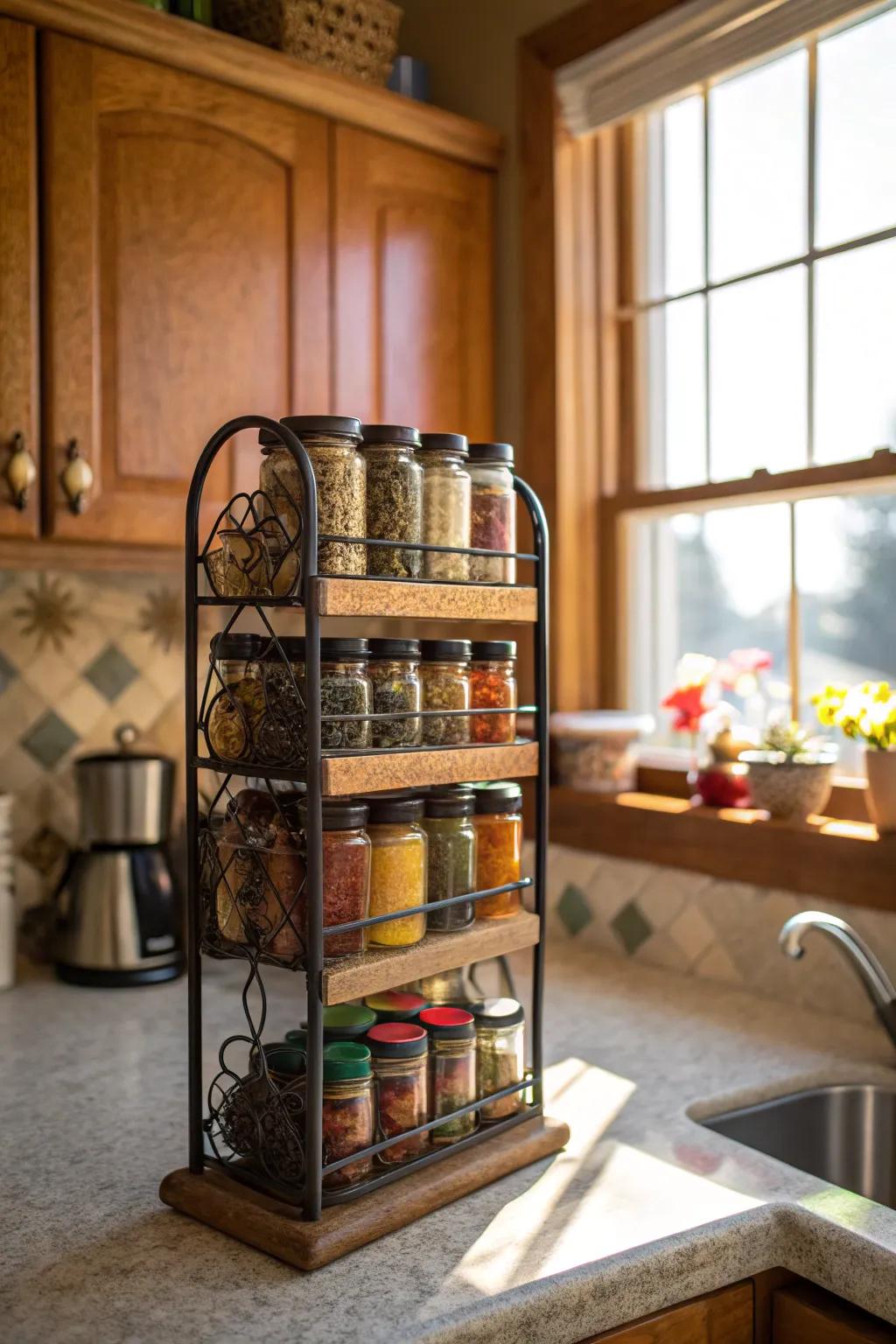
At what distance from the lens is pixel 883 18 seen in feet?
5.62

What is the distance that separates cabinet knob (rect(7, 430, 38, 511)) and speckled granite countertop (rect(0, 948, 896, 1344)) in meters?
0.73

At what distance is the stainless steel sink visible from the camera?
1.38 m

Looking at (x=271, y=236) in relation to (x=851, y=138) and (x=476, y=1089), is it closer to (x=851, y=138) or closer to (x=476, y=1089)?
(x=851, y=138)

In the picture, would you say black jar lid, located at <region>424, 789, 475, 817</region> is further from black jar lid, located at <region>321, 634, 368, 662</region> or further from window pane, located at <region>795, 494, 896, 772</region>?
window pane, located at <region>795, 494, 896, 772</region>

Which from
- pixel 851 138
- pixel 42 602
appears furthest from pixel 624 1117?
pixel 851 138

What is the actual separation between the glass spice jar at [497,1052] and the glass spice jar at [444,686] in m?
0.28

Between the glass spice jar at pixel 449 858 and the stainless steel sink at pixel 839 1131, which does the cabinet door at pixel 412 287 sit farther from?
the stainless steel sink at pixel 839 1131

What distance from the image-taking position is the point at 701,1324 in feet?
3.43

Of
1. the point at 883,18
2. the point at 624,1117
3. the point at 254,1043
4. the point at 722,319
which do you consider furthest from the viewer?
the point at 722,319

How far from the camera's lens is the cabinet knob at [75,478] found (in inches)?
64.1

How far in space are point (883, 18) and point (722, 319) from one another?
48 centimetres

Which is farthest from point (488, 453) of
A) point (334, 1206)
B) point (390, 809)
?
point (334, 1206)

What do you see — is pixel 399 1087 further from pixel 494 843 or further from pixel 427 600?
pixel 427 600

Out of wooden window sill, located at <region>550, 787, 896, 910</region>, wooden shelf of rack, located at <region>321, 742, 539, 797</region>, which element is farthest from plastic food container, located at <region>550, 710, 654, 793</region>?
wooden shelf of rack, located at <region>321, 742, 539, 797</region>
